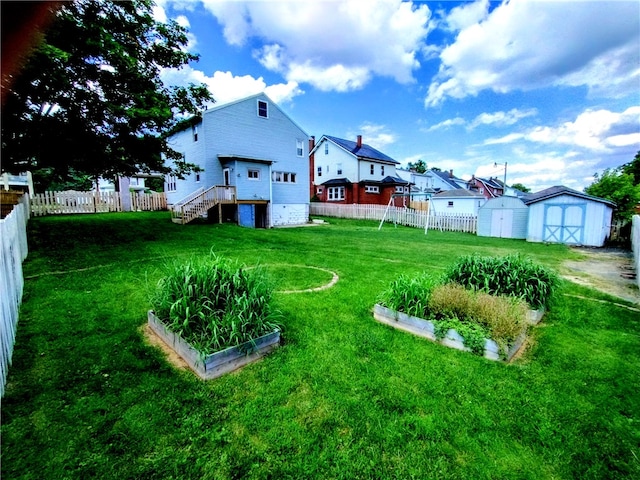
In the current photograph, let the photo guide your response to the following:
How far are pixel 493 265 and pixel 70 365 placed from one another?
6206mm

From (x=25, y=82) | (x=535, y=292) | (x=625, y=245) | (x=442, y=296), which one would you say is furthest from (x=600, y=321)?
(x=625, y=245)

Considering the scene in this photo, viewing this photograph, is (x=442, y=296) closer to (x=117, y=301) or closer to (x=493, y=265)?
(x=493, y=265)

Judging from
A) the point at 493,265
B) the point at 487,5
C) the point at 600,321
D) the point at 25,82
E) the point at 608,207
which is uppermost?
the point at 487,5

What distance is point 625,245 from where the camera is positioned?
46.1ft

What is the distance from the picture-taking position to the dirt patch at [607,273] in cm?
650

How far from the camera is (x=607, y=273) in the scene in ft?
27.1

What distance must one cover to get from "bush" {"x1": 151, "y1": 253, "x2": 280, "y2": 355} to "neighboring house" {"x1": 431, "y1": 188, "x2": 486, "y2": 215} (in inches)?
1180

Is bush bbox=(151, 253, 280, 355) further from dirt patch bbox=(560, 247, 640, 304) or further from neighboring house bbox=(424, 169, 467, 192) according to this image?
neighboring house bbox=(424, 169, 467, 192)

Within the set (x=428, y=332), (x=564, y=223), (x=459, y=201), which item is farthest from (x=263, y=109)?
(x=459, y=201)

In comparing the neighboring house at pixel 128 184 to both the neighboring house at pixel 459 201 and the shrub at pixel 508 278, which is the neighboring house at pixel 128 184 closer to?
the shrub at pixel 508 278

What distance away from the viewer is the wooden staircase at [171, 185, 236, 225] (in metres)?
15.4

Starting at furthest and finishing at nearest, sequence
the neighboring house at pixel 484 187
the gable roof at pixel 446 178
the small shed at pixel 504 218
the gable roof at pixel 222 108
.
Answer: the gable roof at pixel 446 178, the neighboring house at pixel 484 187, the gable roof at pixel 222 108, the small shed at pixel 504 218

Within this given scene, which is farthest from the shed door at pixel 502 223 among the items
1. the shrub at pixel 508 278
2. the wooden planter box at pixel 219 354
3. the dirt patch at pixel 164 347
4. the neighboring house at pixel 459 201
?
the dirt patch at pixel 164 347

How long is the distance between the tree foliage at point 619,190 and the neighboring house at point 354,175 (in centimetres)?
1434
